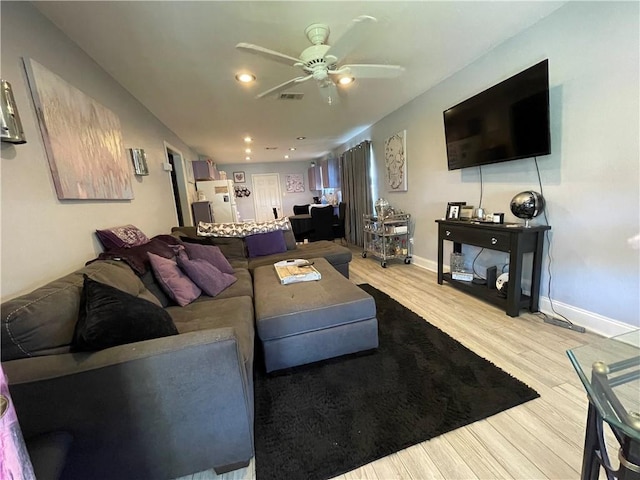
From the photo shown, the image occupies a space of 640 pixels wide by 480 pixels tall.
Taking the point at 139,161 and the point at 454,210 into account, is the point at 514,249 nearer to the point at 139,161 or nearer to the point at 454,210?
the point at 454,210

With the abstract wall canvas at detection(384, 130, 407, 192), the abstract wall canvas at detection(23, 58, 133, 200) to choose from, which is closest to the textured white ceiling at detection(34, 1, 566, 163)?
the abstract wall canvas at detection(23, 58, 133, 200)

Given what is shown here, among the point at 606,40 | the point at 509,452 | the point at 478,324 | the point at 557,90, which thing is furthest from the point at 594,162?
the point at 509,452

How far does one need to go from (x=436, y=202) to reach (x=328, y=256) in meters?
1.62

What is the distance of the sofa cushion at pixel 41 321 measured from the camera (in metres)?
0.91

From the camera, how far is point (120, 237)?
206 centimetres

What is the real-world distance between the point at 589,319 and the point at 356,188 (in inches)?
158

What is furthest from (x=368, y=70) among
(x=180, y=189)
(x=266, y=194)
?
(x=266, y=194)

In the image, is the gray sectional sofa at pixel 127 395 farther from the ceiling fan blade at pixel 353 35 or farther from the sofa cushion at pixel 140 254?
the ceiling fan blade at pixel 353 35

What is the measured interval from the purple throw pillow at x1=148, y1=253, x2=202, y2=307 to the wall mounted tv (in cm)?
281

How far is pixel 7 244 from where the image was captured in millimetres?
1195

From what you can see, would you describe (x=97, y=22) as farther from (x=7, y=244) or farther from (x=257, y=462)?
(x=257, y=462)

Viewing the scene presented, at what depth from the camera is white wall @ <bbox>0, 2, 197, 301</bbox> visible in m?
1.24

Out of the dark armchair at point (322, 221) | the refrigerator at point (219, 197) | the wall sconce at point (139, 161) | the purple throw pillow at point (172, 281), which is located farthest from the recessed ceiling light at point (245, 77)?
the refrigerator at point (219, 197)

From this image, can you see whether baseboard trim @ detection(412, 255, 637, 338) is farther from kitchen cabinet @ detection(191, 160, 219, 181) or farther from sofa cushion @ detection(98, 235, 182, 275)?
kitchen cabinet @ detection(191, 160, 219, 181)
